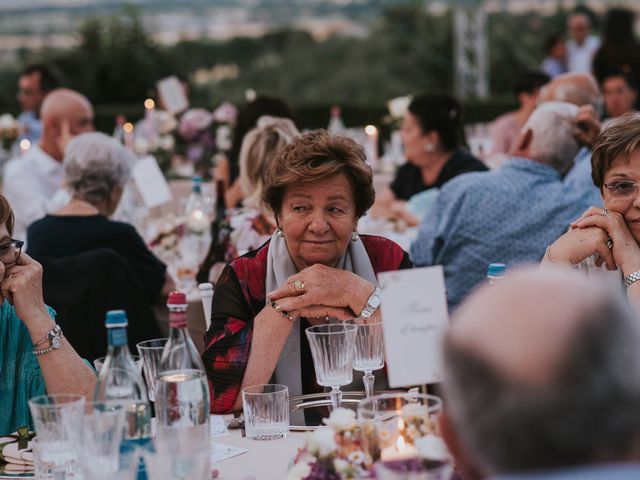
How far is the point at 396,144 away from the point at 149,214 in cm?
223

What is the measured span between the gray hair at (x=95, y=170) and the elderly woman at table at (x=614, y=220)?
2.44m

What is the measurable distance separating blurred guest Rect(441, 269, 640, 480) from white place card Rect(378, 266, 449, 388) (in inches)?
31.7

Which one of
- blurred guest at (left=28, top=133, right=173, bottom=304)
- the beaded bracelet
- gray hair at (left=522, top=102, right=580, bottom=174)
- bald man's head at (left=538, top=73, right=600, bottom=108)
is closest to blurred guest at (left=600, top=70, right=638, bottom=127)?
bald man's head at (left=538, top=73, right=600, bottom=108)

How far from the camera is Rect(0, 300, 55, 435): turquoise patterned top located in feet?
9.00

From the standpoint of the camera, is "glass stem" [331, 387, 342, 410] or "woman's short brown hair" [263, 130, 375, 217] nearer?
"glass stem" [331, 387, 342, 410]

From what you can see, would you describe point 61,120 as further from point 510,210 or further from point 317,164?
point 317,164

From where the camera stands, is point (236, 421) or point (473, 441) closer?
point (473, 441)

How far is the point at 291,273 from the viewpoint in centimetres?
300

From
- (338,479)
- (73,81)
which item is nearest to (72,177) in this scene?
(338,479)

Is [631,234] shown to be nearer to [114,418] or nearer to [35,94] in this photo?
[114,418]

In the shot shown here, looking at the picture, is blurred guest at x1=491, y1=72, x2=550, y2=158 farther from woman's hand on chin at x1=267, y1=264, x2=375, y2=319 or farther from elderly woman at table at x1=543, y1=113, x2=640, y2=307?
woman's hand on chin at x1=267, y1=264, x2=375, y2=319

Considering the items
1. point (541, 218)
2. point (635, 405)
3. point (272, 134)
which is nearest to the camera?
point (635, 405)

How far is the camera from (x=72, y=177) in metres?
4.62

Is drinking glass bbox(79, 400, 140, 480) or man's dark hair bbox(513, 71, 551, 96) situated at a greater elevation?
man's dark hair bbox(513, 71, 551, 96)
